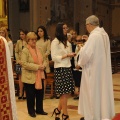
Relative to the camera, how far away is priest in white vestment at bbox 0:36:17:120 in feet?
13.1

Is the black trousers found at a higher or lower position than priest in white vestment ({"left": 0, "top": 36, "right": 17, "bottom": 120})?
lower

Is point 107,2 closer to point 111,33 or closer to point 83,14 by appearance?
Result: point 111,33

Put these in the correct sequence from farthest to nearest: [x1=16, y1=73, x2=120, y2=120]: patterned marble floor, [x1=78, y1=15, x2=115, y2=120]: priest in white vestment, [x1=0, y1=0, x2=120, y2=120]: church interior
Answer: [x1=0, y1=0, x2=120, y2=120]: church interior < [x1=16, y1=73, x2=120, y2=120]: patterned marble floor < [x1=78, y1=15, x2=115, y2=120]: priest in white vestment

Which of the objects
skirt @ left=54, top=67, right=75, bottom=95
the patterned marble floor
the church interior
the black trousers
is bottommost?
the patterned marble floor

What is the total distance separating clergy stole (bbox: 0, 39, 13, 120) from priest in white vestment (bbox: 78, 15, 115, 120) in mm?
1922

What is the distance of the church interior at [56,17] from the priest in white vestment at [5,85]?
A: 3.40 meters

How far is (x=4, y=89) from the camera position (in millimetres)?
3984

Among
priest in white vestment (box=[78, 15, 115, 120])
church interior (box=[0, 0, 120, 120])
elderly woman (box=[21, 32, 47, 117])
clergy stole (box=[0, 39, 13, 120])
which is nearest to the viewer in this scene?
clergy stole (box=[0, 39, 13, 120])

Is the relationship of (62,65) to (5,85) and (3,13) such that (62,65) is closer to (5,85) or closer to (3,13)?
(5,85)

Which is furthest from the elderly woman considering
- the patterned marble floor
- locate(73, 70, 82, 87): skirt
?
locate(73, 70, 82, 87): skirt

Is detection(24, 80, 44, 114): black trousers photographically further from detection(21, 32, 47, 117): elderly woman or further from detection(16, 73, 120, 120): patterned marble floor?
detection(16, 73, 120, 120): patterned marble floor

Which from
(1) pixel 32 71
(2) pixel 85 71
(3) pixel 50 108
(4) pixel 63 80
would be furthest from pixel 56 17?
(2) pixel 85 71

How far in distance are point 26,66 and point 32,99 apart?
2.19 feet

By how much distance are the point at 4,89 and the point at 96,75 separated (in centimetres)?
214
